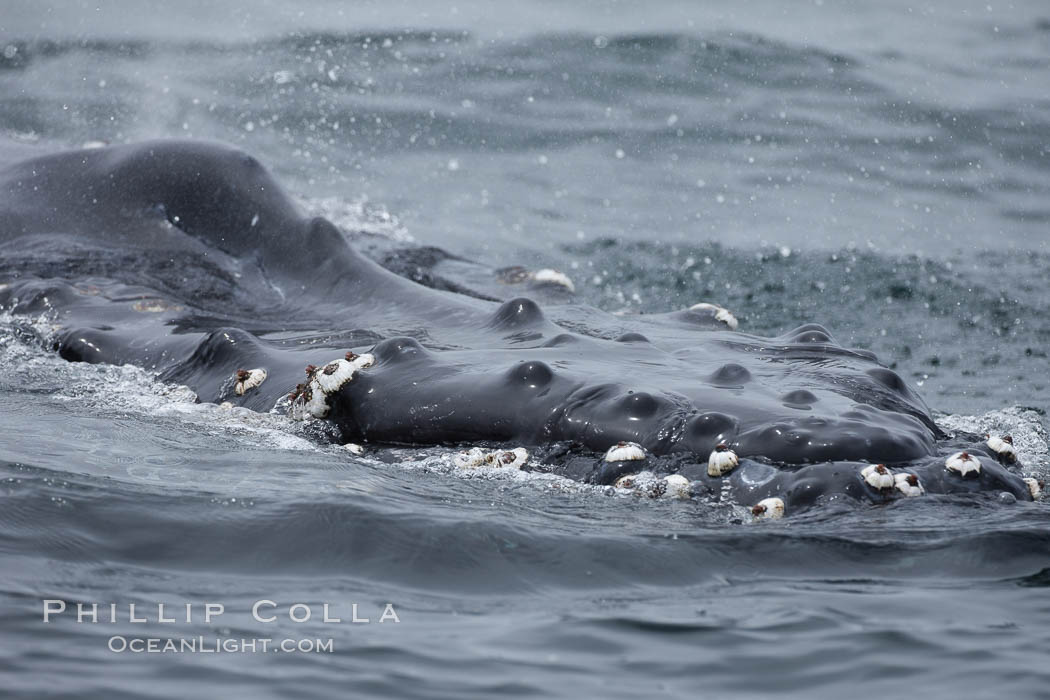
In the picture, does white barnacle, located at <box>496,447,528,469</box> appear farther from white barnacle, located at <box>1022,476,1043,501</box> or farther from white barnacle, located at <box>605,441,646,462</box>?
white barnacle, located at <box>1022,476,1043,501</box>

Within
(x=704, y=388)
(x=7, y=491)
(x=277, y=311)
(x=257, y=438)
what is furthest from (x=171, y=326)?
(x=704, y=388)

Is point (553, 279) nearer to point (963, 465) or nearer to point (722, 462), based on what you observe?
point (722, 462)

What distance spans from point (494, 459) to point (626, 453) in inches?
26.9

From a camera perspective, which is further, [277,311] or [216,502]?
[277,311]

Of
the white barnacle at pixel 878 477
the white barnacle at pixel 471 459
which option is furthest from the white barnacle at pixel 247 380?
the white barnacle at pixel 878 477

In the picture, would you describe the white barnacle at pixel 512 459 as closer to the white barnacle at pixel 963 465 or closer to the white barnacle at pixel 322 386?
the white barnacle at pixel 322 386

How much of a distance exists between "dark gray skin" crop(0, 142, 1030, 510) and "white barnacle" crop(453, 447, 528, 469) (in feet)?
0.64

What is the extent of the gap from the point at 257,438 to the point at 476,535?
6.24ft

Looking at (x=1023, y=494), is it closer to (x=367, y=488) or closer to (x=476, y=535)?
(x=476, y=535)

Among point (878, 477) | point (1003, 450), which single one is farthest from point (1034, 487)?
point (878, 477)

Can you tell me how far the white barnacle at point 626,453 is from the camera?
7.52m

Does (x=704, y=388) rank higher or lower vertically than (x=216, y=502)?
higher

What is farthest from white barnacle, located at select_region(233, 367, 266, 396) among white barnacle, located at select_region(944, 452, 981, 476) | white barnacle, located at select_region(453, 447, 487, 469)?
white barnacle, located at select_region(944, 452, 981, 476)

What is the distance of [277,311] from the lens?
10500 millimetres
